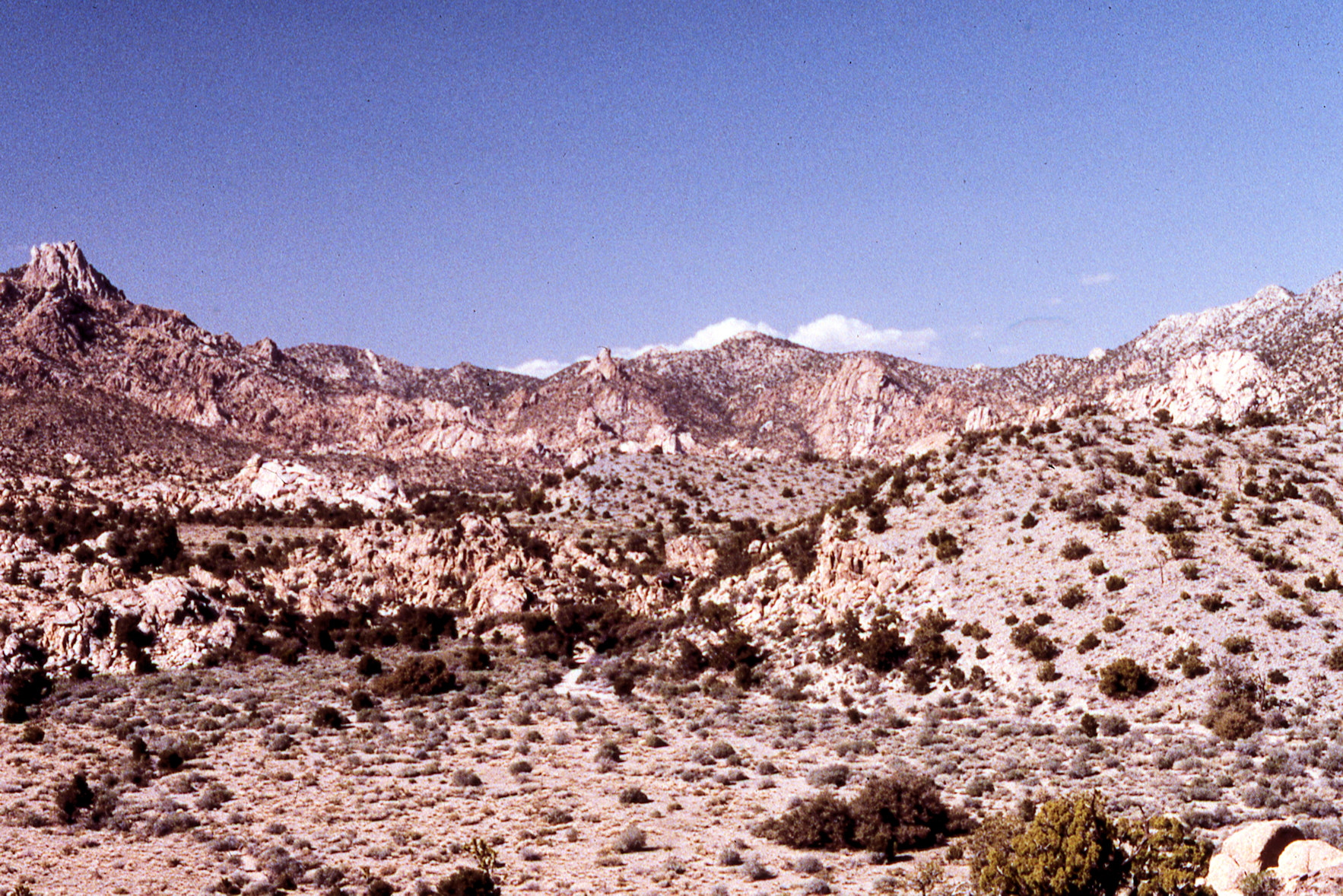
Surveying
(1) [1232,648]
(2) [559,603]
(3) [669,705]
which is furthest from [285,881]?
(2) [559,603]

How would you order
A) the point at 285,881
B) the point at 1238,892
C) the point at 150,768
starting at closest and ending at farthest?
the point at 1238,892 → the point at 285,881 → the point at 150,768

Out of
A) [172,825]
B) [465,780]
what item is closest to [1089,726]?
[465,780]

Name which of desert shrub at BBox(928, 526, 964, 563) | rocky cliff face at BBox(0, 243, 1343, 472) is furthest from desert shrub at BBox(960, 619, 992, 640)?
rocky cliff face at BBox(0, 243, 1343, 472)

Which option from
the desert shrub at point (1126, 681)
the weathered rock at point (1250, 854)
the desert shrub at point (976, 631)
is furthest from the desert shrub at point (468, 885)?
the desert shrub at point (976, 631)

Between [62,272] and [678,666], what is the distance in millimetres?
152936

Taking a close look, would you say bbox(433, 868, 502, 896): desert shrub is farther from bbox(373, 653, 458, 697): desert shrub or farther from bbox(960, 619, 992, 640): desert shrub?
bbox(373, 653, 458, 697): desert shrub

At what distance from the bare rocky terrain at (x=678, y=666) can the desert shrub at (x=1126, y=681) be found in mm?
107

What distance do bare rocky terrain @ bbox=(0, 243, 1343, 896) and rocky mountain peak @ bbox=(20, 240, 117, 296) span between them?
282ft

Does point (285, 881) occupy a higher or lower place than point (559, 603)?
lower

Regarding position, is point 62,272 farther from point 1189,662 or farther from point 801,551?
point 1189,662

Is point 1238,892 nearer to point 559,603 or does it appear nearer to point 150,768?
point 150,768

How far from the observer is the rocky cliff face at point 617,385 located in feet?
388

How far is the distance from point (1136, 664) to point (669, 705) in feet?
48.5

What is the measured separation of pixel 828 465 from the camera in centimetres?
8044
